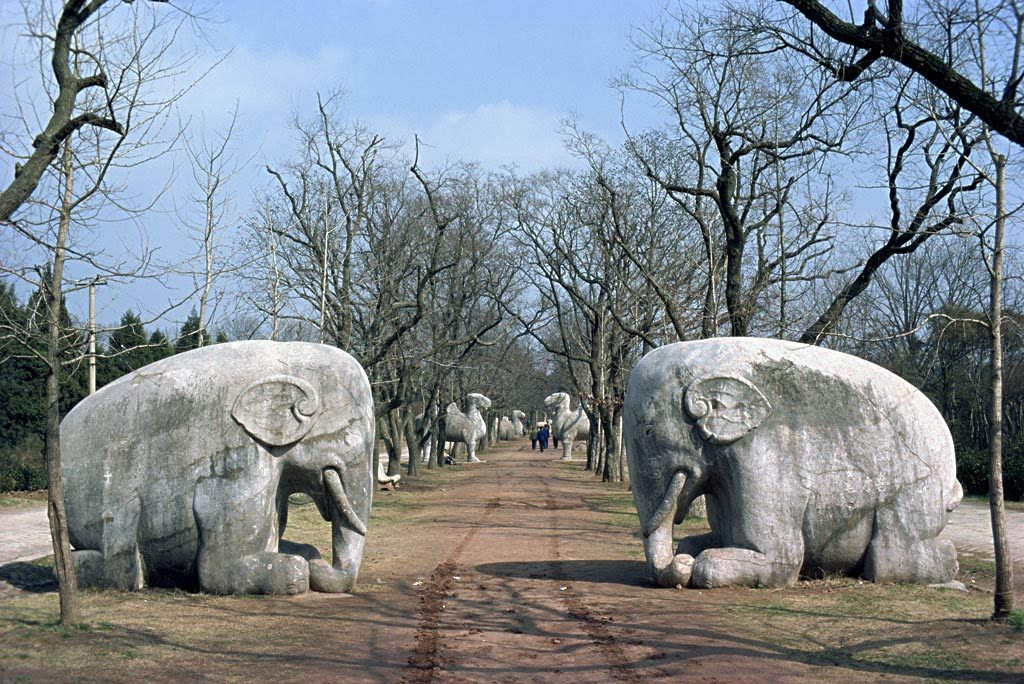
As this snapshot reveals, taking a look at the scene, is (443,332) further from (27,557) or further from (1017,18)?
(1017,18)

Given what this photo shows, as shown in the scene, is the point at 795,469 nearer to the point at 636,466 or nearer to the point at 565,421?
the point at 636,466

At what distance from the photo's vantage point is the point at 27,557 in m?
13.2

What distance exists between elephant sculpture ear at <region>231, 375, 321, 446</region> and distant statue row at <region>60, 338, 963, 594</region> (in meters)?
0.01

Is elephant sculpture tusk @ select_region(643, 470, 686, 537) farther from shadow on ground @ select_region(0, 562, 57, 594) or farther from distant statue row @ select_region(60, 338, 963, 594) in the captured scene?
shadow on ground @ select_region(0, 562, 57, 594)

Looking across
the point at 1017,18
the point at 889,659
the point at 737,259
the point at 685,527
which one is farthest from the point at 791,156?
the point at 889,659

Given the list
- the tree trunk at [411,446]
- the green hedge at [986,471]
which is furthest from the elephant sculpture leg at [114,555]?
the tree trunk at [411,446]

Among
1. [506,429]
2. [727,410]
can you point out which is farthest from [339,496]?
[506,429]

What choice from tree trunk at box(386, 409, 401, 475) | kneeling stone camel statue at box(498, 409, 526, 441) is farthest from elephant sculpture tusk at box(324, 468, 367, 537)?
kneeling stone camel statue at box(498, 409, 526, 441)

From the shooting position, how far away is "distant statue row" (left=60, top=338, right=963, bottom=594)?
1032cm

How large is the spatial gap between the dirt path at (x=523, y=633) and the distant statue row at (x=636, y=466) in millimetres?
368

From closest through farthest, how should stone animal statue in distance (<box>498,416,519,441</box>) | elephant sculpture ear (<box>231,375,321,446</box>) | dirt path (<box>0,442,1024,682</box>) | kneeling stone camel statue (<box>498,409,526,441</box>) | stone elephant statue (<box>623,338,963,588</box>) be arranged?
dirt path (<box>0,442,1024,682</box>) → elephant sculpture ear (<box>231,375,321,446</box>) → stone elephant statue (<box>623,338,963,588</box>) → stone animal statue in distance (<box>498,416,519,441</box>) → kneeling stone camel statue (<box>498,409,526,441</box>)

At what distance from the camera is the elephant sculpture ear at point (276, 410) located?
10.5m

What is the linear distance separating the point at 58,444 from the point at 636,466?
5.93 metres

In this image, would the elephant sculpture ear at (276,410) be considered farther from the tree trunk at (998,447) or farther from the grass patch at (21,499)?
the grass patch at (21,499)
